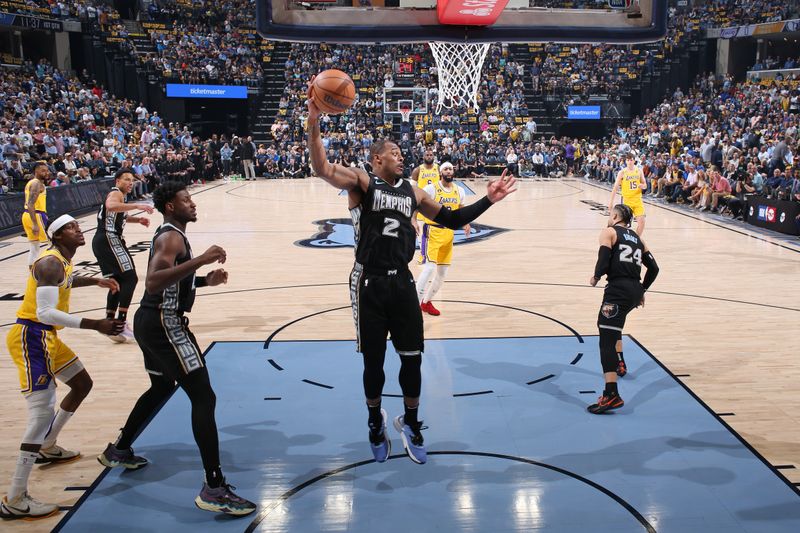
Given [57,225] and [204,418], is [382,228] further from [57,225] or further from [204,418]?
[57,225]

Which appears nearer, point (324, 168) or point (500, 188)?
point (324, 168)

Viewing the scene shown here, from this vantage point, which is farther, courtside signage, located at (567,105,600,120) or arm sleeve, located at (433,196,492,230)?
courtside signage, located at (567,105,600,120)

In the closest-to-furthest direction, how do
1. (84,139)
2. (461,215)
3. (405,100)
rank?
(461,215) < (84,139) < (405,100)

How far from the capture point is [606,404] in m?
5.69

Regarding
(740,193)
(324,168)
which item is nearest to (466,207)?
(324,168)

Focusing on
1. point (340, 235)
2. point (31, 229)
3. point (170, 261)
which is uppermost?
point (170, 261)

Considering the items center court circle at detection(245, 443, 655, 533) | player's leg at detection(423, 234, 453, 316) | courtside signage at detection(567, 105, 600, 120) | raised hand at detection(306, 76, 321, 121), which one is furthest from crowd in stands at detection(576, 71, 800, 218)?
raised hand at detection(306, 76, 321, 121)

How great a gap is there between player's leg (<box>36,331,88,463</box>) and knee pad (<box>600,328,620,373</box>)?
3697mm

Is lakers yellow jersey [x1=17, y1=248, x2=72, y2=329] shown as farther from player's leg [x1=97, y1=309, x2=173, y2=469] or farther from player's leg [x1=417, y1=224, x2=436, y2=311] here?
player's leg [x1=417, y1=224, x2=436, y2=311]

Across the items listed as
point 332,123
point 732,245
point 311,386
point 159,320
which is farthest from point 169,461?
point 332,123

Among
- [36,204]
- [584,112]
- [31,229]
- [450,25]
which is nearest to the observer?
[450,25]

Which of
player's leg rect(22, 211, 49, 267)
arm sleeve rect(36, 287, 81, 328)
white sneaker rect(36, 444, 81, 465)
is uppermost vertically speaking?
arm sleeve rect(36, 287, 81, 328)

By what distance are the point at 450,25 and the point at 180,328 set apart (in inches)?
194

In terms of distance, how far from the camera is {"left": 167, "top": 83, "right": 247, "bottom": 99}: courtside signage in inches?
Answer: 1282
